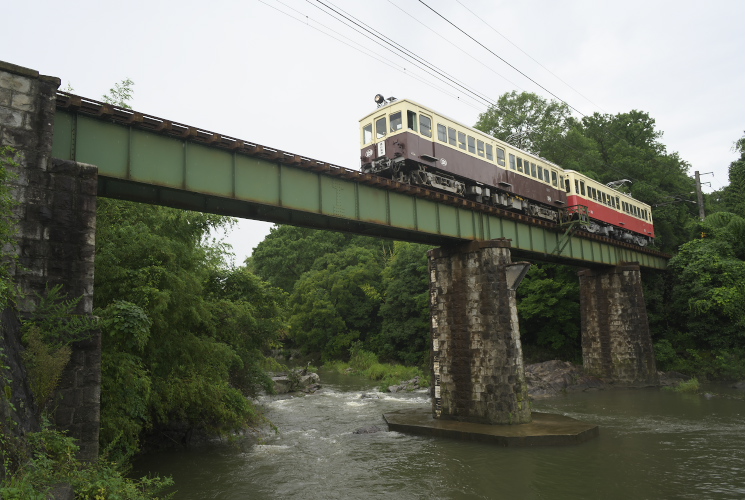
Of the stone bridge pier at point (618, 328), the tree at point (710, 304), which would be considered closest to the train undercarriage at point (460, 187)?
the stone bridge pier at point (618, 328)

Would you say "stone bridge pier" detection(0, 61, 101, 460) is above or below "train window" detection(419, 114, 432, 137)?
below

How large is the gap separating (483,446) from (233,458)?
7.70 meters

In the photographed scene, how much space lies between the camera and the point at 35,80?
32.4ft

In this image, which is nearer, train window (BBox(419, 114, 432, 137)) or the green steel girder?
the green steel girder

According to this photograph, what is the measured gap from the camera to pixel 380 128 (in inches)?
846

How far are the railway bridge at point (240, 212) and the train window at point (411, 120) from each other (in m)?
3.27

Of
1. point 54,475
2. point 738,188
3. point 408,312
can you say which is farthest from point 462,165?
point 738,188

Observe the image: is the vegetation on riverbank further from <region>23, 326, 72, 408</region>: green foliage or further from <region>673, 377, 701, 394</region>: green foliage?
<region>673, 377, 701, 394</region>: green foliage

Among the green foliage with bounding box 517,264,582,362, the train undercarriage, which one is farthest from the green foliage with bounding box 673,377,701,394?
the train undercarriage

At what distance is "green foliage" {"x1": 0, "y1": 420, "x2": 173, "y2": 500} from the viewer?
16.1ft

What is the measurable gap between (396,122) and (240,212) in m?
8.61

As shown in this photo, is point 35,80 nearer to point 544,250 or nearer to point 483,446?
point 483,446

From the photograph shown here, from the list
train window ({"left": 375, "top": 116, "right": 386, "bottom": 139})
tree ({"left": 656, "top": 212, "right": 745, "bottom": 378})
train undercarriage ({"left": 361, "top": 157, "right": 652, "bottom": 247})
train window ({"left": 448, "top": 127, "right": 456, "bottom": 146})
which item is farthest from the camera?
tree ({"left": 656, "top": 212, "right": 745, "bottom": 378})

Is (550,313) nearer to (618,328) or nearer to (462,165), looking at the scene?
(618,328)
